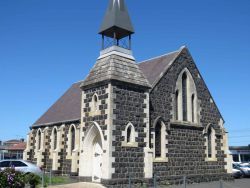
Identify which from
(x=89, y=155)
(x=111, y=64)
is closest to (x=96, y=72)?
(x=111, y=64)

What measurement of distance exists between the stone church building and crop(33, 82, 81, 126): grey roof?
0.67ft

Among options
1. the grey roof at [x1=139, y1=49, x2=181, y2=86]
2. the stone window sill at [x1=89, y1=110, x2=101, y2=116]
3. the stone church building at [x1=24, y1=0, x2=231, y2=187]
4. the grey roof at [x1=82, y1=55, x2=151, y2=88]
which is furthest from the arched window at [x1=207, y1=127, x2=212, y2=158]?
the stone window sill at [x1=89, y1=110, x2=101, y2=116]

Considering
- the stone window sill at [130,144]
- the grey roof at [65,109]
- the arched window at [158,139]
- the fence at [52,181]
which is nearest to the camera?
the fence at [52,181]

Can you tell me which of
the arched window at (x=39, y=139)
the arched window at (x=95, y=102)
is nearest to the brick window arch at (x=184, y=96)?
the arched window at (x=95, y=102)

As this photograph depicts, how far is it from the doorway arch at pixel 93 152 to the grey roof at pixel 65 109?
16.9 ft

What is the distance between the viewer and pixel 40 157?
29.0 meters

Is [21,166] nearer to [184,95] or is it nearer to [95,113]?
[95,113]

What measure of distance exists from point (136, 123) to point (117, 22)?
20.9 feet

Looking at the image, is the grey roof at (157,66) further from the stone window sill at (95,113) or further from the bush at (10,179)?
the bush at (10,179)

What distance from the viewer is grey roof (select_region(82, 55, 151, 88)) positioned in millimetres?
19500

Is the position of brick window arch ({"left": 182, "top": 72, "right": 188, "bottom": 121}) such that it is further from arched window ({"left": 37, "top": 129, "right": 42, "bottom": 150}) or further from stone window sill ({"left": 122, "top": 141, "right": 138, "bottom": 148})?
arched window ({"left": 37, "top": 129, "right": 42, "bottom": 150})

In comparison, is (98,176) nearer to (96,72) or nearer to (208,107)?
(96,72)

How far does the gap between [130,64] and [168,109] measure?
4.12m

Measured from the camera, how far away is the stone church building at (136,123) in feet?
62.0
